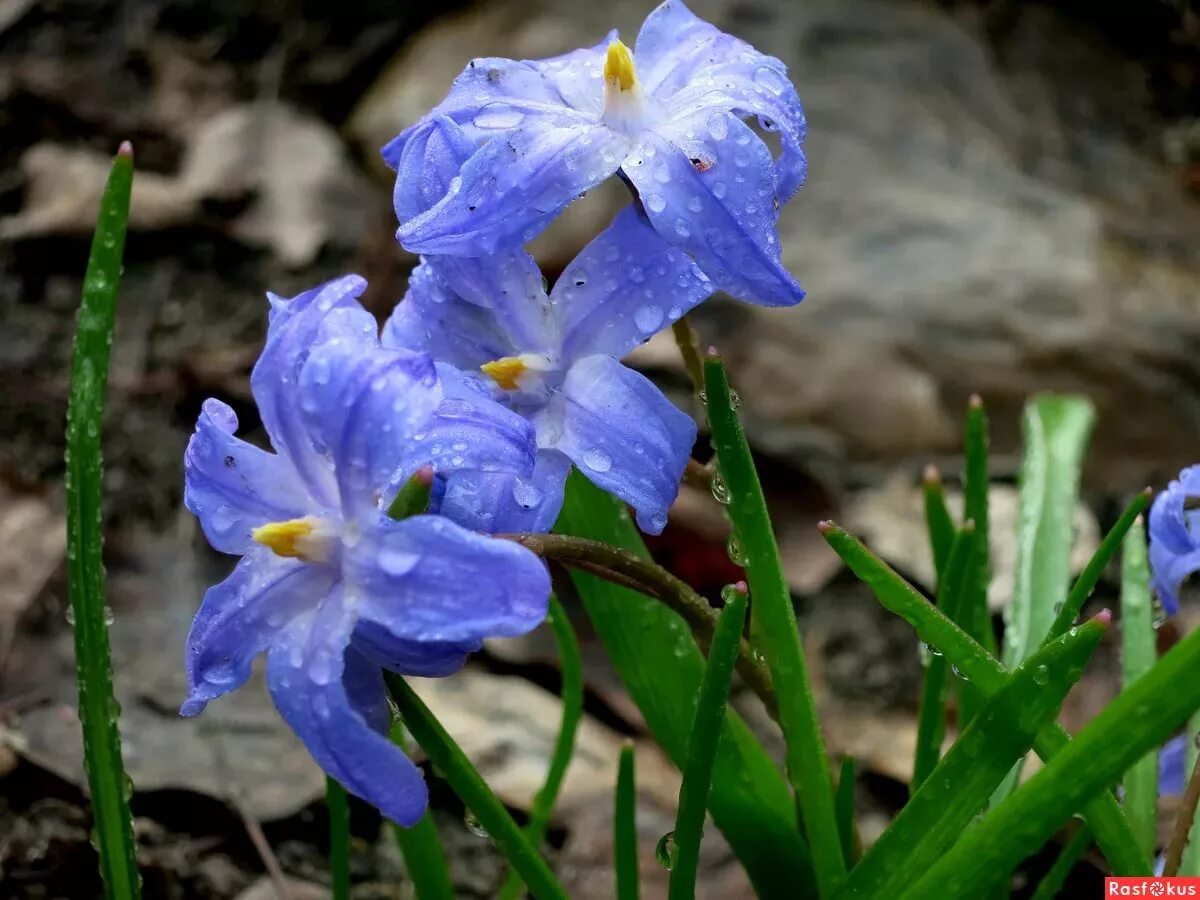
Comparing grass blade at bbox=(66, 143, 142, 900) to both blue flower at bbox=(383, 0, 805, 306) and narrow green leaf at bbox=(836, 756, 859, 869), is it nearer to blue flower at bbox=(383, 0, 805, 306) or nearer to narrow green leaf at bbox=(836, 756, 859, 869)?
blue flower at bbox=(383, 0, 805, 306)

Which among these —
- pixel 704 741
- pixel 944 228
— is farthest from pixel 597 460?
pixel 944 228

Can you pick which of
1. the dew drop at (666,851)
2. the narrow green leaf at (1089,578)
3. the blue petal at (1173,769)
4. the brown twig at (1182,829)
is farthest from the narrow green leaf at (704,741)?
the blue petal at (1173,769)

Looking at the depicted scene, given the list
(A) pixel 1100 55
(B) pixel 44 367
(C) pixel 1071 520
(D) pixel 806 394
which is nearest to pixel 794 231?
(D) pixel 806 394

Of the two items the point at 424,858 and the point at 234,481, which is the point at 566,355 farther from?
the point at 424,858

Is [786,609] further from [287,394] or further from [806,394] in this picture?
[806,394]

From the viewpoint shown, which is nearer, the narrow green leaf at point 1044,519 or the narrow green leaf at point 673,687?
the narrow green leaf at point 673,687

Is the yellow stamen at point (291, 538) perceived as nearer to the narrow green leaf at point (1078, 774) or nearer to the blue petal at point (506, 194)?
the blue petal at point (506, 194)
